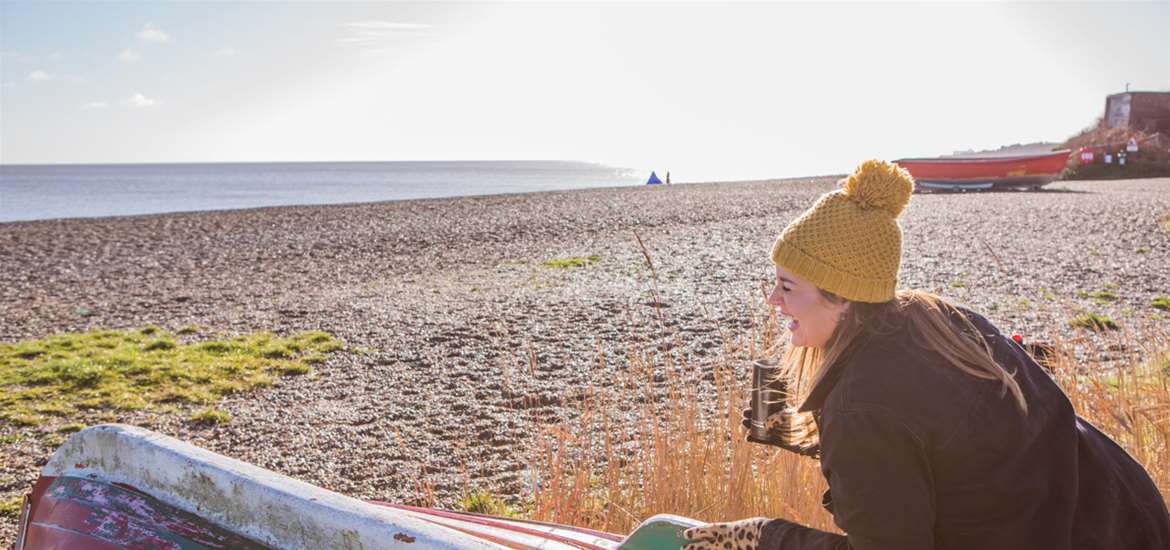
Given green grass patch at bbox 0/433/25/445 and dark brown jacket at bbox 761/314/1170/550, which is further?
green grass patch at bbox 0/433/25/445

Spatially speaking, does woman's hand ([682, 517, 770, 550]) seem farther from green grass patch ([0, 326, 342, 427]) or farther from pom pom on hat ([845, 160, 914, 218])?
green grass patch ([0, 326, 342, 427])

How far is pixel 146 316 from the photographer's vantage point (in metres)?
9.14

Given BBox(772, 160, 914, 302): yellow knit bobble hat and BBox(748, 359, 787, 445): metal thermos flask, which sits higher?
BBox(772, 160, 914, 302): yellow knit bobble hat

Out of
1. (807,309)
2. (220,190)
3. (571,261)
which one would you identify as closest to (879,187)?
(807,309)

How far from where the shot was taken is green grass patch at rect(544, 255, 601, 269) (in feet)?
38.6

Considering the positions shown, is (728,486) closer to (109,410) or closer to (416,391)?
(416,391)

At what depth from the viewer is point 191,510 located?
206 cm

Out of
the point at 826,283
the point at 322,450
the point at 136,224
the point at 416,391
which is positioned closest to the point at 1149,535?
the point at 826,283

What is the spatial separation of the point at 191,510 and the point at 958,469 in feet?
5.21

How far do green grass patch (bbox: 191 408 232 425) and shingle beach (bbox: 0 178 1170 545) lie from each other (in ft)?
0.24

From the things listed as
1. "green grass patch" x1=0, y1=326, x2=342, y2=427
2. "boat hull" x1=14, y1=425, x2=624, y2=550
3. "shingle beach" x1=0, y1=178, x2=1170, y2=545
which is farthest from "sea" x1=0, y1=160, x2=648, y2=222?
"boat hull" x1=14, y1=425, x2=624, y2=550

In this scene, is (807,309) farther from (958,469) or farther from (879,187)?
(958,469)

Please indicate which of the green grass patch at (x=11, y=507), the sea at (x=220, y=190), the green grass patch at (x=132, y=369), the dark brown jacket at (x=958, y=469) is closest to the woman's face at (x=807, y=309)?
the dark brown jacket at (x=958, y=469)

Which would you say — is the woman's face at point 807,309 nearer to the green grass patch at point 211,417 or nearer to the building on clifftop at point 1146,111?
the green grass patch at point 211,417
